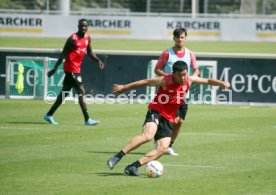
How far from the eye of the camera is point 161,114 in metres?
12.5

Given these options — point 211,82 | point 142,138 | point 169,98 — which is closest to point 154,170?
point 142,138

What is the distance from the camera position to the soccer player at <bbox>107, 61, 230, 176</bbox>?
1218 cm

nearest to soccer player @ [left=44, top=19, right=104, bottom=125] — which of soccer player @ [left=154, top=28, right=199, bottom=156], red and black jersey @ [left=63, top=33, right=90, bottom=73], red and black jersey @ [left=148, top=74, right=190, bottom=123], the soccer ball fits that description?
red and black jersey @ [left=63, top=33, right=90, bottom=73]

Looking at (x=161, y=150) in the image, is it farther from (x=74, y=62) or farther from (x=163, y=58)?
(x=74, y=62)

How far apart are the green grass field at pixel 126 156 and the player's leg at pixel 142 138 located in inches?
8.7

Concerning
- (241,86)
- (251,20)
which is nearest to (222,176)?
(241,86)

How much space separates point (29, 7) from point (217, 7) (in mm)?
11449

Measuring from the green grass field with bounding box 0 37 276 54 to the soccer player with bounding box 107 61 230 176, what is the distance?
1118 inches

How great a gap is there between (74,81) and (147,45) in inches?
986

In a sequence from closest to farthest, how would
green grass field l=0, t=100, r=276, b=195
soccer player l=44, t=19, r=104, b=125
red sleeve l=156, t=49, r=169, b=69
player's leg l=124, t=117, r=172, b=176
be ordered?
1. green grass field l=0, t=100, r=276, b=195
2. player's leg l=124, t=117, r=172, b=176
3. red sleeve l=156, t=49, r=169, b=69
4. soccer player l=44, t=19, r=104, b=125

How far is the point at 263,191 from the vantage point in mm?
11039

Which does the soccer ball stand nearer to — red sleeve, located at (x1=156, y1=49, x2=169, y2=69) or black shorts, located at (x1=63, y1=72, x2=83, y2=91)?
red sleeve, located at (x1=156, y1=49, x2=169, y2=69)

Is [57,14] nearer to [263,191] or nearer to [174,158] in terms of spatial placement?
[174,158]

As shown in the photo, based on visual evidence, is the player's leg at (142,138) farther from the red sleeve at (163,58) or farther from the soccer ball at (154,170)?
the red sleeve at (163,58)
